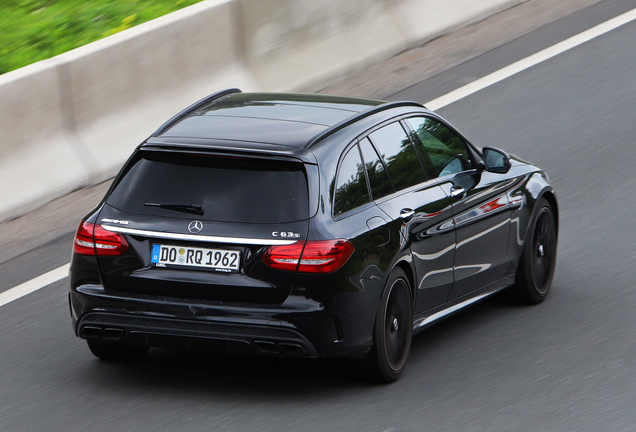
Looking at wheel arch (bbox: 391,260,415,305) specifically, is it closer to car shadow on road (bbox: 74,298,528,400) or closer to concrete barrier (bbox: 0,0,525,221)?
car shadow on road (bbox: 74,298,528,400)

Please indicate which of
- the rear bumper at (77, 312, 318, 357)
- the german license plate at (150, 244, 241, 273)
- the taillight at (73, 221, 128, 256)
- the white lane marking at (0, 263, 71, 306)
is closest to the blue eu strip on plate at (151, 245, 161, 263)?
the german license plate at (150, 244, 241, 273)

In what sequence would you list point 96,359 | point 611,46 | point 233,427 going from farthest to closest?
point 611,46 → point 96,359 → point 233,427

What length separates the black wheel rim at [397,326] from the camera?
6.57 m

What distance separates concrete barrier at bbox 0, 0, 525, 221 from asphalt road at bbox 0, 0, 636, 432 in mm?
1221

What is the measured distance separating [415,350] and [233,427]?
5.82 ft

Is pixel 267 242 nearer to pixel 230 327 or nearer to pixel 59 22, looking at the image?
pixel 230 327

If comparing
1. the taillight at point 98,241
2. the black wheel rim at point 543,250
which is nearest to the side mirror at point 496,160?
the black wheel rim at point 543,250

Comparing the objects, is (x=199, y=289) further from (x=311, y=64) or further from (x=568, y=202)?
(x=311, y=64)

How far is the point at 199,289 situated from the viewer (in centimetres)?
618

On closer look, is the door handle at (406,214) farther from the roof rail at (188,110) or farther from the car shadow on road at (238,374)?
the roof rail at (188,110)

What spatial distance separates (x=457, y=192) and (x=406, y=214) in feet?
2.44

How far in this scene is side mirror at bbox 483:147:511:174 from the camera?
25.9ft

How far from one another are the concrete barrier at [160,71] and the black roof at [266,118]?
338cm

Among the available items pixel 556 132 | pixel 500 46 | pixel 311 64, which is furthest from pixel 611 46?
pixel 311 64
